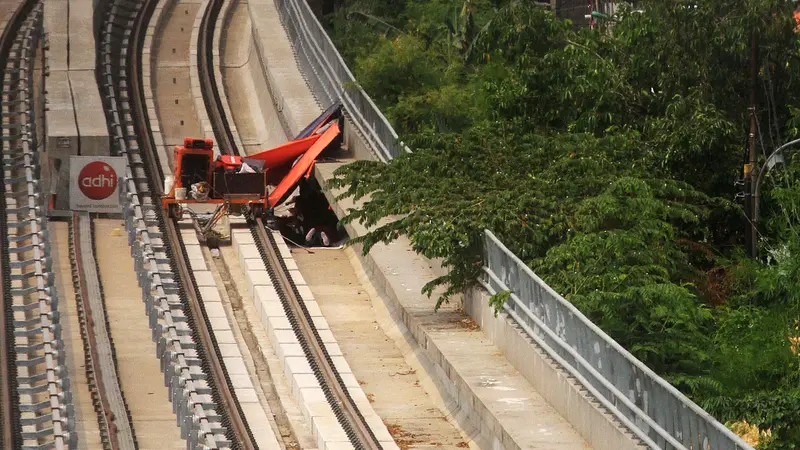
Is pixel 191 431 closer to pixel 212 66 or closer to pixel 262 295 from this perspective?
pixel 262 295

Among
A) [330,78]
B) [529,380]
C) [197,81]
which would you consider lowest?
[197,81]

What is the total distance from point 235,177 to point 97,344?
21.7 ft

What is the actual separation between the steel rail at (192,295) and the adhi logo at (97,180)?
1.10 metres

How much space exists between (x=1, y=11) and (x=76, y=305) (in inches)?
1017

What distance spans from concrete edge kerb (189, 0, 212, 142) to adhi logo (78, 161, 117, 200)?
18.5 ft

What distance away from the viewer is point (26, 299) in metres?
27.7

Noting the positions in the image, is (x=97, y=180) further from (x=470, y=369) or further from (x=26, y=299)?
(x=470, y=369)

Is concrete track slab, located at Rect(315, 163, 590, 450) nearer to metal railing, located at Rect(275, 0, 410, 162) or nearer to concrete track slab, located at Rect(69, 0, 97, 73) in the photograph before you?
metal railing, located at Rect(275, 0, 410, 162)

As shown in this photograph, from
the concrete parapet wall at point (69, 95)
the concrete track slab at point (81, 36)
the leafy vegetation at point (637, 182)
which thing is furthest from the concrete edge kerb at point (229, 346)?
the concrete track slab at point (81, 36)

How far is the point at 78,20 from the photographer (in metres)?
46.3

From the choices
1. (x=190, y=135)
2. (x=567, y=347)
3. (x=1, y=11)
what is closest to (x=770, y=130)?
(x=567, y=347)

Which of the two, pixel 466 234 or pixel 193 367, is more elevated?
pixel 466 234

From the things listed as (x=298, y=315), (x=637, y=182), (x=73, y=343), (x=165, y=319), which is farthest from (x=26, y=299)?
(x=637, y=182)

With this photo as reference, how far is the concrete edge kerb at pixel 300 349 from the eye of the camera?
71.2 feet
